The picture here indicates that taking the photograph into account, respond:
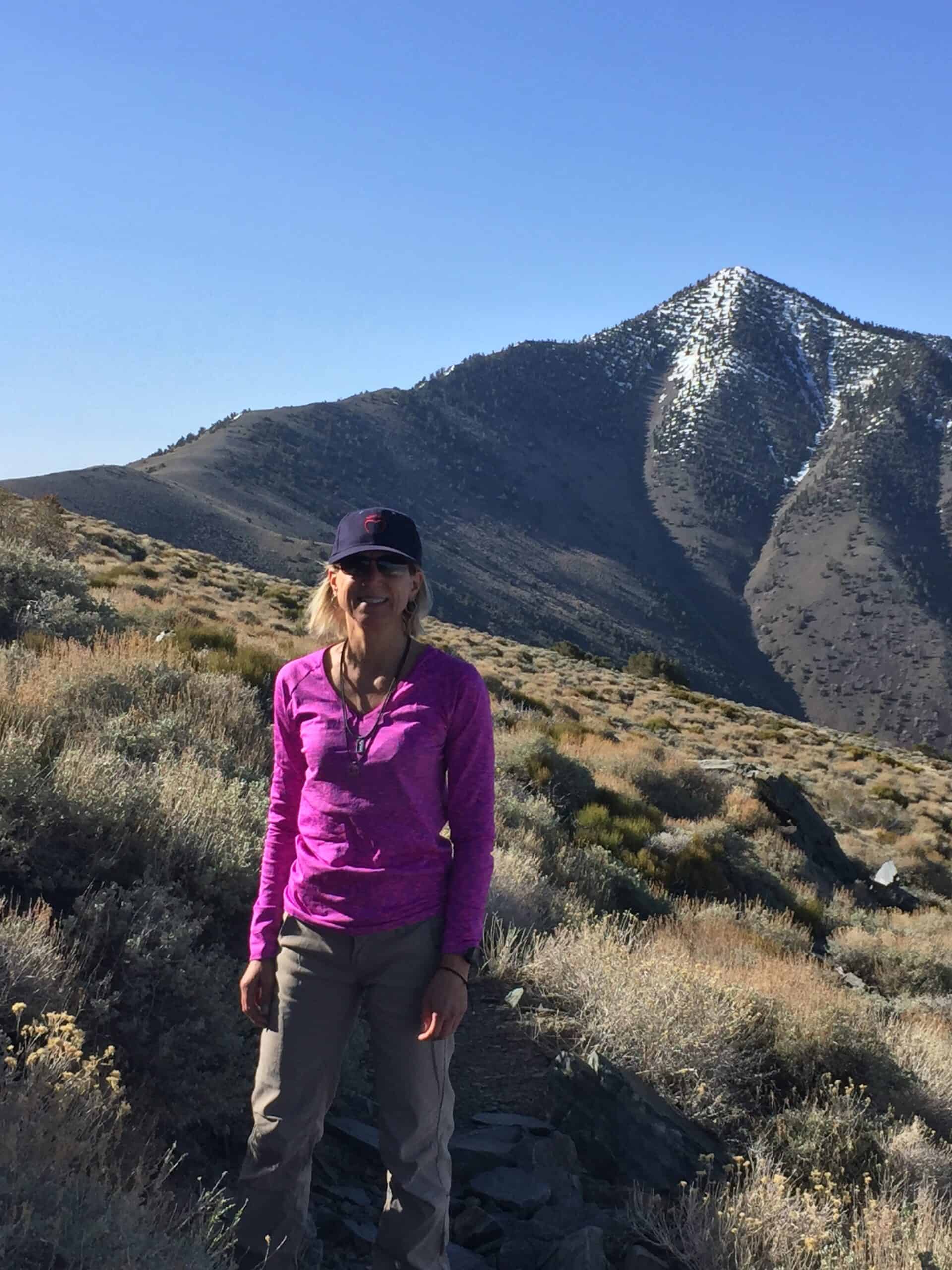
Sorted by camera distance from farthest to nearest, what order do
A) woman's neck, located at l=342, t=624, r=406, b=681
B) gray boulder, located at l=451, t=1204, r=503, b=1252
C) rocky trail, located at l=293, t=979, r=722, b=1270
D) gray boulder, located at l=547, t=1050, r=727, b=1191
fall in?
gray boulder, located at l=547, t=1050, r=727, b=1191 < gray boulder, located at l=451, t=1204, r=503, b=1252 < rocky trail, located at l=293, t=979, r=722, b=1270 < woman's neck, located at l=342, t=624, r=406, b=681

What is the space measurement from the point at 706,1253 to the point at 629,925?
2913 millimetres

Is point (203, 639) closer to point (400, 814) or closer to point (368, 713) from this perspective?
point (368, 713)

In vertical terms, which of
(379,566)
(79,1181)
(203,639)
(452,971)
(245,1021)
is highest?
(379,566)

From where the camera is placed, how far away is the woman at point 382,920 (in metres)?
2.49

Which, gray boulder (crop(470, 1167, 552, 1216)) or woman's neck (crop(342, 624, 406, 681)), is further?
gray boulder (crop(470, 1167, 552, 1216))

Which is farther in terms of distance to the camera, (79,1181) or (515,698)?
(515,698)

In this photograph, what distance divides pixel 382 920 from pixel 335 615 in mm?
921

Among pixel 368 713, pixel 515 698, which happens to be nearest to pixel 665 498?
pixel 515 698

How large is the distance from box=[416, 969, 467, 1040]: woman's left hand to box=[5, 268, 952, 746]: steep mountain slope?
69213 mm

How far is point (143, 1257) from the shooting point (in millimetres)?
2043

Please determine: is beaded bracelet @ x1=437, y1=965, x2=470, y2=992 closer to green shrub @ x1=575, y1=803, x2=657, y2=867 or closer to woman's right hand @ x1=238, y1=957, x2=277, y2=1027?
woman's right hand @ x1=238, y1=957, x2=277, y2=1027

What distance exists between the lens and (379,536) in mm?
2658

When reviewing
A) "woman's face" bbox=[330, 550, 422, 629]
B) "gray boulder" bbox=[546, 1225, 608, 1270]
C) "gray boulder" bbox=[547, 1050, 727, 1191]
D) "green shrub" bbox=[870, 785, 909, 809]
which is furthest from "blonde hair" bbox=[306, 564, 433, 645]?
"green shrub" bbox=[870, 785, 909, 809]

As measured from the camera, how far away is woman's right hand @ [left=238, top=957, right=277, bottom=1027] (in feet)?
8.69
